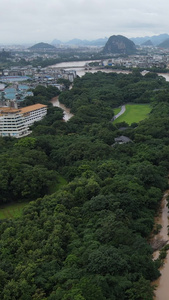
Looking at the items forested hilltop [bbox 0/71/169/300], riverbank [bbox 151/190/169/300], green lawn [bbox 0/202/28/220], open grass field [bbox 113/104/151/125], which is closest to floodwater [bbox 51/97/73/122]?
open grass field [bbox 113/104/151/125]

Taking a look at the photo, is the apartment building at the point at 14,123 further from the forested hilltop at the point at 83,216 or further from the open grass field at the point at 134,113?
the open grass field at the point at 134,113

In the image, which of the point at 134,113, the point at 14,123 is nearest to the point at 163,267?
the point at 14,123

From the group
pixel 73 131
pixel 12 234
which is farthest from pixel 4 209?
pixel 73 131

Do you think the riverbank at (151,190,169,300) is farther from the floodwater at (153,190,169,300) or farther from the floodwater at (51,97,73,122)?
the floodwater at (51,97,73,122)

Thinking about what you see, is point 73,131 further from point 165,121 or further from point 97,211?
point 97,211

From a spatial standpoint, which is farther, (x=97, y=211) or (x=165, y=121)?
(x=165, y=121)
